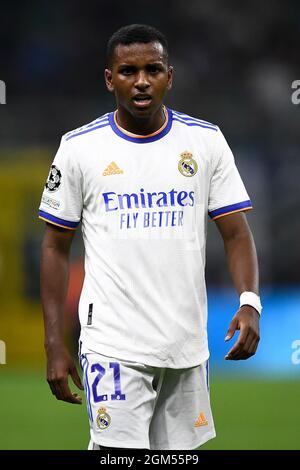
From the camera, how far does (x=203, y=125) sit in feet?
12.8

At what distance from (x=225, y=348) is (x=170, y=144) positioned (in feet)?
19.8

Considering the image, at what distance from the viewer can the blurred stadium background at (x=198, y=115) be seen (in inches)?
387

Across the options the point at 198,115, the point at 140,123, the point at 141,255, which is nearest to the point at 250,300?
the point at 141,255

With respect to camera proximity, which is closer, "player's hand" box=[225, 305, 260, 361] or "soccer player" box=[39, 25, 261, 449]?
"player's hand" box=[225, 305, 260, 361]

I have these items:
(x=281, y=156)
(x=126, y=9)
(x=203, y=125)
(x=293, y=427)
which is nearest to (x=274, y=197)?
(x=281, y=156)

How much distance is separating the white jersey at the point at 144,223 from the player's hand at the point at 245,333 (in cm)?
26

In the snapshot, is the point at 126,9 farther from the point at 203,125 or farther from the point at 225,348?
the point at 203,125

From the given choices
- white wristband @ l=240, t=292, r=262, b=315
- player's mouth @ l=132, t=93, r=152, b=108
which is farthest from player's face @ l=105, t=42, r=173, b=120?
white wristband @ l=240, t=292, r=262, b=315

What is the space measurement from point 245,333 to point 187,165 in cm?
69

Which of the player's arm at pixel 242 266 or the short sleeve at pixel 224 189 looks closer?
the player's arm at pixel 242 266

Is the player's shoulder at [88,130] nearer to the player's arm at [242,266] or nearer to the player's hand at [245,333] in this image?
the player's arm at [242,266]

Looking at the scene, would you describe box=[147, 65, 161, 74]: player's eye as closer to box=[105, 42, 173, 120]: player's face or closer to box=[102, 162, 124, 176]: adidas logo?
box=[105, 42, 173, 120]: player's face

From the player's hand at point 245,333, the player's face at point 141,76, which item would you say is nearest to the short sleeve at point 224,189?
the player's face at point 141,76

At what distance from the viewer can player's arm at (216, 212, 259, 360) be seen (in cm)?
352
